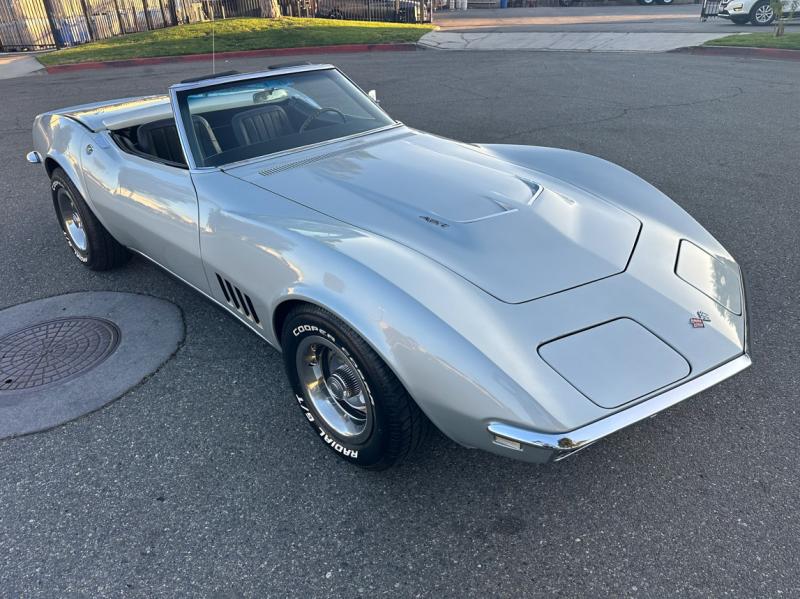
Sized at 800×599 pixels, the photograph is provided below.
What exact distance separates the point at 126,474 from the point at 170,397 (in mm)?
509

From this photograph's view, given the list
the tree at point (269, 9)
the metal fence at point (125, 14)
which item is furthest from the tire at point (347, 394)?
the tree at point (269, 9)

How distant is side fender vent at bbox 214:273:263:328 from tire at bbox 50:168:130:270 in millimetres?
1643

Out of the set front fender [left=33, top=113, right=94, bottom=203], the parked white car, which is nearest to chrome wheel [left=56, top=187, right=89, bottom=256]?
front fender [left=33, top=113, right=94, bottom=203]

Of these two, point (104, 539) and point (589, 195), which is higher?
point (589, 195)

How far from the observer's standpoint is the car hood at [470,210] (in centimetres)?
220

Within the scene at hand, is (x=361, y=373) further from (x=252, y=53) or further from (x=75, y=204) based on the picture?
(x=252, y=53)

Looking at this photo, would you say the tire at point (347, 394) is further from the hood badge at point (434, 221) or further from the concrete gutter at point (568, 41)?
the concrete gutter at point (568, 41)

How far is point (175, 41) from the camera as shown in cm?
1631

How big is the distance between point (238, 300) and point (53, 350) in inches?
53.6

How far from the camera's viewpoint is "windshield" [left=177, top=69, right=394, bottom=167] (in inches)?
120

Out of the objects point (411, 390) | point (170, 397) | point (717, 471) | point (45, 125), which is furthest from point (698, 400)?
point (45, 125)

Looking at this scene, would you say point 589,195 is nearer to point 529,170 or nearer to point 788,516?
point 529,170

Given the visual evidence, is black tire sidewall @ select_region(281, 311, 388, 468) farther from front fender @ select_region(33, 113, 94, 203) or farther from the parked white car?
the parked white car

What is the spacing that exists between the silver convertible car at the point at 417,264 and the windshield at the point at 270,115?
0.04 ft
